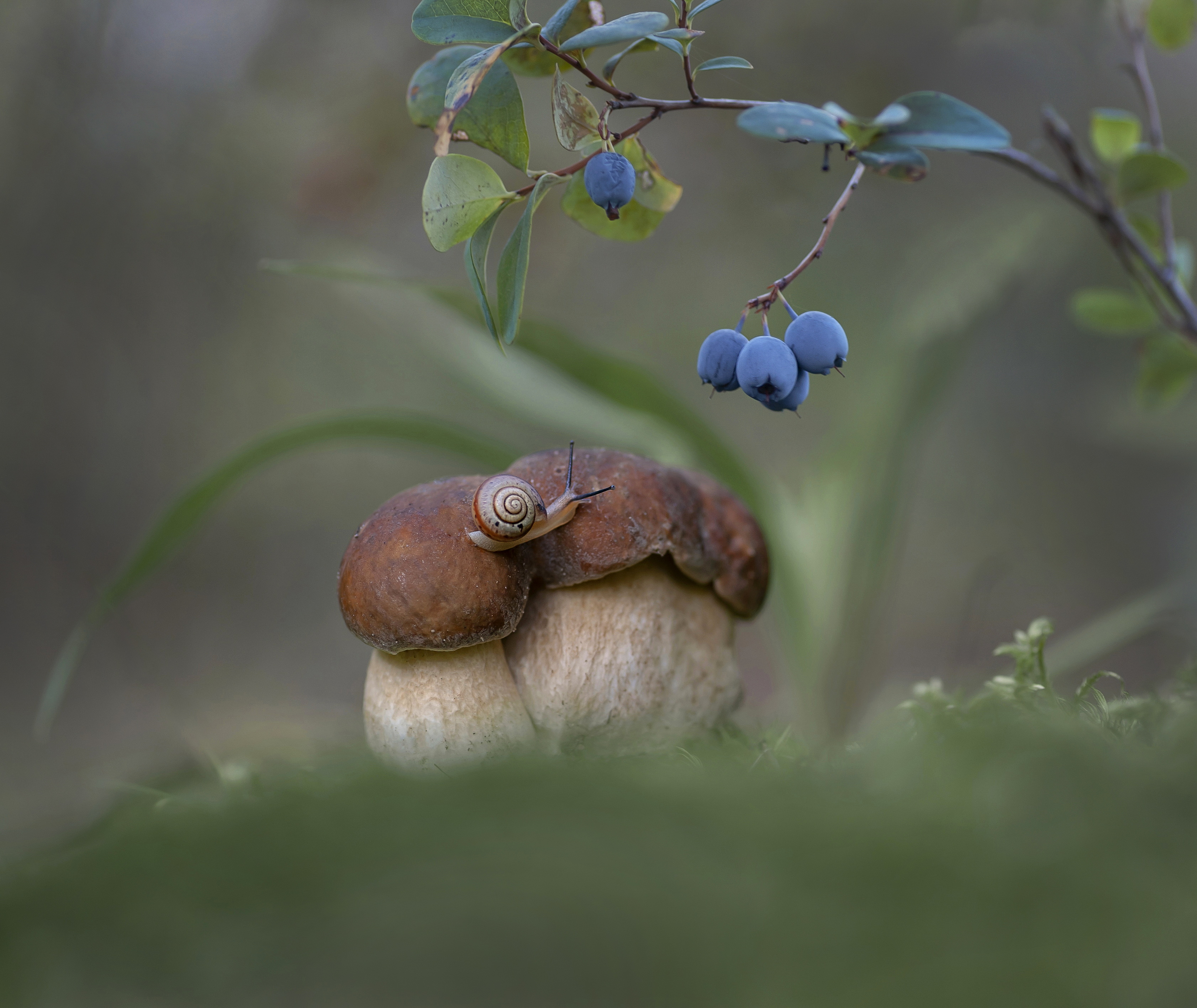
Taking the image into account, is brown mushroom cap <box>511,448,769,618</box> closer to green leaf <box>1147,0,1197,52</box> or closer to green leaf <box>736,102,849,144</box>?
green leaf <box>736,102,849,144</box>

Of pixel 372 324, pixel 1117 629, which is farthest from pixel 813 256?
pixel 372 324

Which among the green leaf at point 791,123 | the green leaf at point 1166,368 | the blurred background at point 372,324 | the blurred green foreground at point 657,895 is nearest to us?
the blurred green foreground at point 657,895

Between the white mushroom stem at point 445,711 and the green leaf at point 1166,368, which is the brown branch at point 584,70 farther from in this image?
the green leaf at point 1166,368

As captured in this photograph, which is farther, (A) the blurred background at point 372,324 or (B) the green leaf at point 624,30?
(A) the blurred background at point 372,324

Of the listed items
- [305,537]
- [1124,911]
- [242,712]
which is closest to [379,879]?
[1124,911]

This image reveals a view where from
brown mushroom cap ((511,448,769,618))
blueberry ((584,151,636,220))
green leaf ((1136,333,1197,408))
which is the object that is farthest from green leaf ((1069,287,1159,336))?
blueberry ((584,151,636,220))

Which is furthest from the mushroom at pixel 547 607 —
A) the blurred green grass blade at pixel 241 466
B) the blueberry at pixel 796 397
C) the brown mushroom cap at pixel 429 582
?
the blurred green grass blade at pixel 241 466

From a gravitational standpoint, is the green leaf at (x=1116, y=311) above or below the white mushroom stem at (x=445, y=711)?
above
